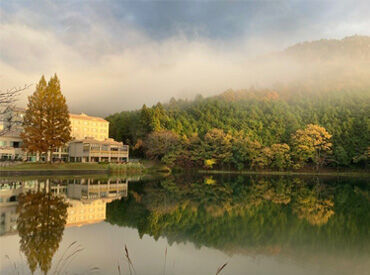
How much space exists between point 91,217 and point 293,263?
717cm

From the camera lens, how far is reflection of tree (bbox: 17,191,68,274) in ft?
20.5

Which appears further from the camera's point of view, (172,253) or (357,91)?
(357,91)

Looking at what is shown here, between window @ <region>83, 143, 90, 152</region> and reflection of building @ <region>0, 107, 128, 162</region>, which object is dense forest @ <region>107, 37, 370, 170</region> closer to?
reflection of building @ <region>0, 107, 128, 162</region>

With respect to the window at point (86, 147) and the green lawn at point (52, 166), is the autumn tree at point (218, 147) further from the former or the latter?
the window at point (86, 147)

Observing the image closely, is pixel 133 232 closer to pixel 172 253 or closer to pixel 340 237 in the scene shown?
pixel 172 253

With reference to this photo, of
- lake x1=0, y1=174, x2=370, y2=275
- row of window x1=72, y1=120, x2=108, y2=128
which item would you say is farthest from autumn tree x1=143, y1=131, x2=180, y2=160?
lake x1=0, y1=174, x2=370, y2=275

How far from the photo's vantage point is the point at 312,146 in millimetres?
51156

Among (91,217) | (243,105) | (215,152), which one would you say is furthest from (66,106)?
(243,105)

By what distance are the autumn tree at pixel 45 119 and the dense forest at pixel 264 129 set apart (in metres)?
18.1

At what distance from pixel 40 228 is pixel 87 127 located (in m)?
57.8

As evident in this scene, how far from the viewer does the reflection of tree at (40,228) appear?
625 cm

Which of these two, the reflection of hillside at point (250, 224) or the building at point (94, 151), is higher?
the building at point (94, 151)

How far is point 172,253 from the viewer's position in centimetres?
706

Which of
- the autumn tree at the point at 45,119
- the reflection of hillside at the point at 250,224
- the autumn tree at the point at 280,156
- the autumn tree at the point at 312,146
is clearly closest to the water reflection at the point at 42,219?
the reflection of hillside at the point at 250,224
